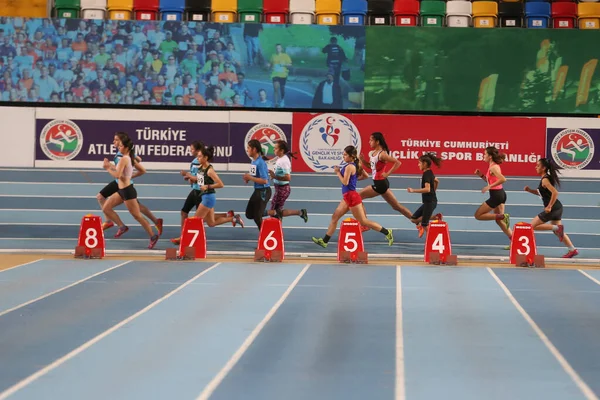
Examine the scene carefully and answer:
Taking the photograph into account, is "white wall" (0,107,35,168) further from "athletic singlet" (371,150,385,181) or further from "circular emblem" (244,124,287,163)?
"athletic singlet" (371,150,385,181)

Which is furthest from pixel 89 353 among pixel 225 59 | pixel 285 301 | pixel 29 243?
pixel 225 59

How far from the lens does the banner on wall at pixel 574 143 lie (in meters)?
22.5

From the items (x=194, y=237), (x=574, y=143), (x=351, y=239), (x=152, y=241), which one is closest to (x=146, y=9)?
(x=152, y=241)

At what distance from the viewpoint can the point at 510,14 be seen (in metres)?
24.7

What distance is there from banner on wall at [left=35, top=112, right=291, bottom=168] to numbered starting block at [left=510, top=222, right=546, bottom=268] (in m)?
8.34

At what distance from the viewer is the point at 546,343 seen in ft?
29.2

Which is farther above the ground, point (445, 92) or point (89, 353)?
point (445, 92)

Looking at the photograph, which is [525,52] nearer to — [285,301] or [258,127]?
[258,127]

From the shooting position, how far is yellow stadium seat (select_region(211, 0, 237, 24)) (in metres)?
24.5

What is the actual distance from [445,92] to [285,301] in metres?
13.6

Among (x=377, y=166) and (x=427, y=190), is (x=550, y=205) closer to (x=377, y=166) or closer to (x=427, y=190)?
(x=427, y=190)

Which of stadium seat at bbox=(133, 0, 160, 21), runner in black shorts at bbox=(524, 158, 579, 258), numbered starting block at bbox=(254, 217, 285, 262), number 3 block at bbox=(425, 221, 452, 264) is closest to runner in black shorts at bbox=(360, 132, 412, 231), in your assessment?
number 3 block at bbox=(425, 221, 452, 264)

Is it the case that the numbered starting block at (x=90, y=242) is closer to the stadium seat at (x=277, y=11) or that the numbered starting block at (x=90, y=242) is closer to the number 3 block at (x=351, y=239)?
the number 3 block at (x=351, y=239)

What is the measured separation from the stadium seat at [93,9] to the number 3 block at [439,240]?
12.3 m
